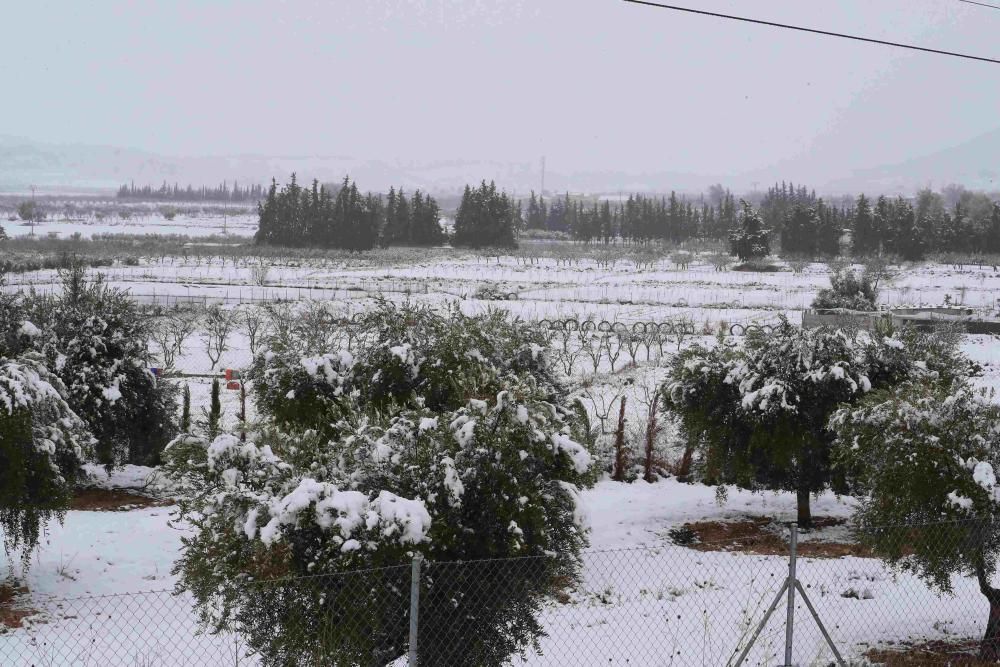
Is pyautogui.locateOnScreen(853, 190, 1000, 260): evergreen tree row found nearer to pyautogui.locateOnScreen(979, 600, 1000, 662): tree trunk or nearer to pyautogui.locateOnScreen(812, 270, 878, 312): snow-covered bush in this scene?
pyautogui.locateOnScreen(812, 270, 878, 312): snow-covered bush

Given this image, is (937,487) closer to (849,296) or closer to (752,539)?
(752,539)

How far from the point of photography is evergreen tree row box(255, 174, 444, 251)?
89.1 meters

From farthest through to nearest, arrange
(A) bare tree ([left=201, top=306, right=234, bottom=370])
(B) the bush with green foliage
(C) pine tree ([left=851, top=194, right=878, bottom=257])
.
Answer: (B) the bush with green foliage, (C) pine tree ([left=851, top=194, right=878, bottom=257]), (A) bare tree ([left=201, top=306, right=234, bottom=370])

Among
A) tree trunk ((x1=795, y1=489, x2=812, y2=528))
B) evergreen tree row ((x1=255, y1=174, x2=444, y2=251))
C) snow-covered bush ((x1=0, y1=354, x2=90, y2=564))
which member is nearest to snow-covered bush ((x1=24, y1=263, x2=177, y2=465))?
snow-covered bush ((x1=0, y1=354, x2=90, y2=564))

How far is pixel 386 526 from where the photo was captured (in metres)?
6.56

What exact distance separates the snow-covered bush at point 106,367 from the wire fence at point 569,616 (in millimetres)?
6105

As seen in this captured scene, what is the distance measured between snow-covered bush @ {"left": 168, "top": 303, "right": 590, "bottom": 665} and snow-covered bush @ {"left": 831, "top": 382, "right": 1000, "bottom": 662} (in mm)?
3317

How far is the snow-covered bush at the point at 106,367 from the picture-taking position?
1644 cm

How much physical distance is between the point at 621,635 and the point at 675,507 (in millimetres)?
8511

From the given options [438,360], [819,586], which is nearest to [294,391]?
[438,360]

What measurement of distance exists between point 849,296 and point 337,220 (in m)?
56.1

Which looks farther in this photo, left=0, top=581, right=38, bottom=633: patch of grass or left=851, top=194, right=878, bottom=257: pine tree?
left=851, top=194, right=878, bottom=257: pine tree

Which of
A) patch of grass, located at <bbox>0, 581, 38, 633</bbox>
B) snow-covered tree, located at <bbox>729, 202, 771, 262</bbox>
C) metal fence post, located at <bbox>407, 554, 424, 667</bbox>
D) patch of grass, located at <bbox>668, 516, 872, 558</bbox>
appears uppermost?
snow-covered tree, located at <bbox>729, 202, 771, 262</bbox>

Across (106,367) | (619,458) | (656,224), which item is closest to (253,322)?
(106,367)
